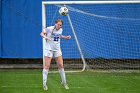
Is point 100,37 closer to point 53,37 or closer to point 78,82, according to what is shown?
point 78,82

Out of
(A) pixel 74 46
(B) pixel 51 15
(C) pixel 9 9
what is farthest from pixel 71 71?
(C) pixel 9 9

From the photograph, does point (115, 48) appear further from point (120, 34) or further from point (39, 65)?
point (39, 65)

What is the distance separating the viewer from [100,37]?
57.9 feet

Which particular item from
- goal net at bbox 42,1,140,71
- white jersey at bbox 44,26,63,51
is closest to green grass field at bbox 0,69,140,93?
goal net at bbox 42,1,140,71

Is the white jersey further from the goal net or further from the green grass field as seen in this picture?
the goal net

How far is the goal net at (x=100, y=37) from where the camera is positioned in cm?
1733

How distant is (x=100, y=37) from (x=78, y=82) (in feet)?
13.4

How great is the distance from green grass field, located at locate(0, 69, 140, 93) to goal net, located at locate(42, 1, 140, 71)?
28.6 inches

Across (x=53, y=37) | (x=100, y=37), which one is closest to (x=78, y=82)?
(x=53, y=37)

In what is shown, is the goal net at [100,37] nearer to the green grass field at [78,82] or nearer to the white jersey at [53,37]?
the green grass field at [78,82]

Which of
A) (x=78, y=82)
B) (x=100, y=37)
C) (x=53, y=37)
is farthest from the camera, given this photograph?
(x=100, y=37)

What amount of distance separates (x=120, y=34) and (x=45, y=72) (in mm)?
6551

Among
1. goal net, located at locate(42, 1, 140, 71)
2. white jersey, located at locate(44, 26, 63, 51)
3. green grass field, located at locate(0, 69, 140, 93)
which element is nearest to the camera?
white jersey, located at locate(44, 26, 63, 51)

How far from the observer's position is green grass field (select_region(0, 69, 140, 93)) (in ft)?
40.0
